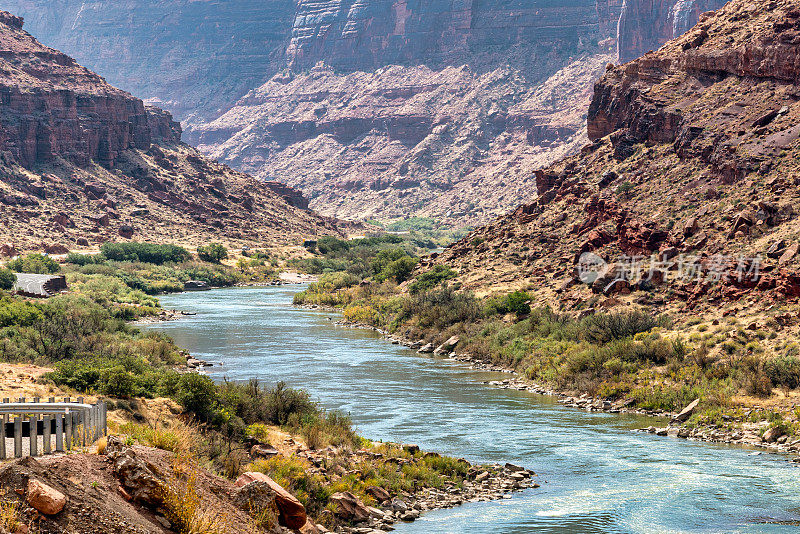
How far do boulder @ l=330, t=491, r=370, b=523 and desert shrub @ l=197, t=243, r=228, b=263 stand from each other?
95.2m

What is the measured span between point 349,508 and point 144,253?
298 feet

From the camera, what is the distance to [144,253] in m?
107


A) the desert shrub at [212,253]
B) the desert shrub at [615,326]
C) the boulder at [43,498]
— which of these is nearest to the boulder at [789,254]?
the desert shrub at [615,326]

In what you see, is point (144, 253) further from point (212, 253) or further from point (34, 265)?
point (34, 265)

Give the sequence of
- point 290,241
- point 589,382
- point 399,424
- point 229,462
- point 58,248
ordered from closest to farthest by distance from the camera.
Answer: point 229,462 < point 399,424 < point 589,382 < point 58,248 < point 290,241

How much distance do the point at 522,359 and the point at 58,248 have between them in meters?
73.4

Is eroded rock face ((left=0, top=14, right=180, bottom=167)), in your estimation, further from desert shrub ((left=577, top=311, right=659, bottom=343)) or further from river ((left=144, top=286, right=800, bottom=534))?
desert shrub ((left=577, top=311, right=659, bottom=343))

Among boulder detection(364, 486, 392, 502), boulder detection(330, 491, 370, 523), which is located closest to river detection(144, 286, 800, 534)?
boulder detection(330, 491, 370, 523)

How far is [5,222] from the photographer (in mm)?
107062

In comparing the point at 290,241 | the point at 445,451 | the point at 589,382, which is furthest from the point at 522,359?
the point at 290,241

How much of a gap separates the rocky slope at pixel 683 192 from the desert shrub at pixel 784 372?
4.10 meters

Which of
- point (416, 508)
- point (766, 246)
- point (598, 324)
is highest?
point (766, 246)

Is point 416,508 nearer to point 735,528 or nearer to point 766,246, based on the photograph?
point 735,528

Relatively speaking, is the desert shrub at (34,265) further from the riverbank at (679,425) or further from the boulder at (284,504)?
the boulder at (284,504)
